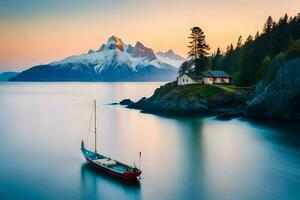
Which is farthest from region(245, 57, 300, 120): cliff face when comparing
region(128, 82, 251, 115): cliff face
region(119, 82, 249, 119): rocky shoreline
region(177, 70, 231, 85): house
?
region(177, 70, 231, 85): house

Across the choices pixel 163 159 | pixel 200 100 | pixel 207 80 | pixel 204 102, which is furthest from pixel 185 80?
pixel 163 159

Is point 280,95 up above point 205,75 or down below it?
below

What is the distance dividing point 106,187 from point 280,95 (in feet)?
177

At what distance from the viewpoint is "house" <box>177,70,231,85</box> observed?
112 meters

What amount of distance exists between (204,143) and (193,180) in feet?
71.9

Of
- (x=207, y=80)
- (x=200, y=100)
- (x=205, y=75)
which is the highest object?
(x=205, y=75)

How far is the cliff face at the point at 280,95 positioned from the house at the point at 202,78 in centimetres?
2802

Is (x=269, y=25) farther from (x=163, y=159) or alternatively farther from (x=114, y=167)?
(x=114, y=167)

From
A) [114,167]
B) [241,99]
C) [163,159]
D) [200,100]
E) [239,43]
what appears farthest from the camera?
[239,43]

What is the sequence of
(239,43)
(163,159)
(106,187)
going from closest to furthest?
1. (106,187)
2. (163,159)
3. (239,43)

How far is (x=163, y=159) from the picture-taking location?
171 ft

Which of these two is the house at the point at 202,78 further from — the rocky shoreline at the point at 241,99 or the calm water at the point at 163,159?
the calm water at the point at 163,159

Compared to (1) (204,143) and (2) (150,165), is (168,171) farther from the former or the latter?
(1) (204,143)

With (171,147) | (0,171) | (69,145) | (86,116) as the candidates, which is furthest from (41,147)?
(86,116)
